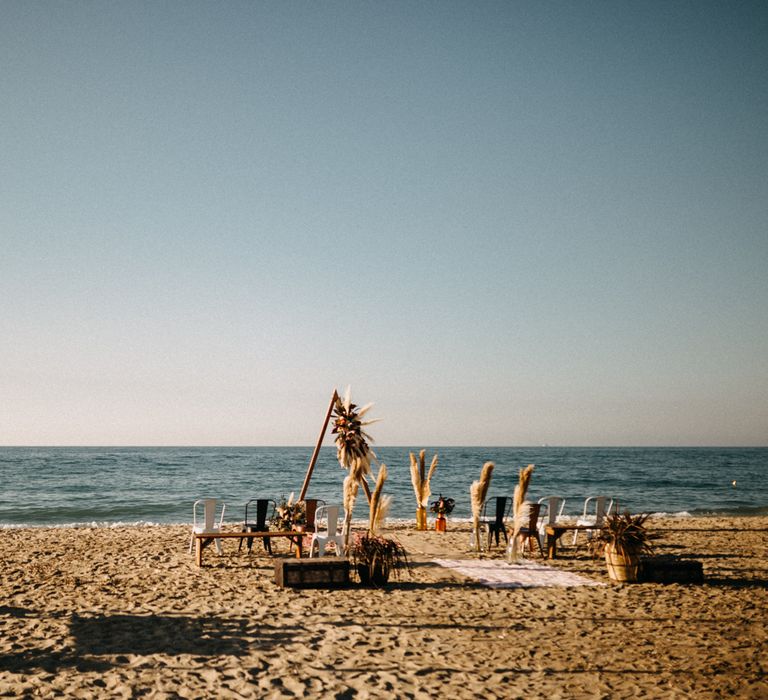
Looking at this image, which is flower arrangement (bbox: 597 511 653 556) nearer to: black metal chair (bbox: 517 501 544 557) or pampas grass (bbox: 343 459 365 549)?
black metal chair (bbox: 517 501 544 557)

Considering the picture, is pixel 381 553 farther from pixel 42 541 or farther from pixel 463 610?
pixel 42 541

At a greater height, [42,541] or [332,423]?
[332,423]

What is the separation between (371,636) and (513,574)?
4.03 m

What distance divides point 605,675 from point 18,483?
38.1 m

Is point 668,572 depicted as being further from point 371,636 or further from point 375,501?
point 371,636

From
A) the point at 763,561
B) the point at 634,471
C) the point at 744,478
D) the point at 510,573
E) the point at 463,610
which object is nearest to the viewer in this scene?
the point at 463,610

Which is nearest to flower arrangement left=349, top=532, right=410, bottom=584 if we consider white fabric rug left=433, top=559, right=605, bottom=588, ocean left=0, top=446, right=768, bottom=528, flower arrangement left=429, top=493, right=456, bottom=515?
white fabric rug left=433, top=559, right=605, bottom=588

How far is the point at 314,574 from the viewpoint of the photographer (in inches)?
349

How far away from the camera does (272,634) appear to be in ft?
21.7

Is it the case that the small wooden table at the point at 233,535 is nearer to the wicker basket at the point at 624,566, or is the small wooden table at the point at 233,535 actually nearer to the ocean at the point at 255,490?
the wicker basket at the point at 624,566

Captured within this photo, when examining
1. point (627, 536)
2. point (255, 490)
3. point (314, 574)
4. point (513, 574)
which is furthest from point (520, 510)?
point (255, 490)

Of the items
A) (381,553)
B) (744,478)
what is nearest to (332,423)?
(381,553)

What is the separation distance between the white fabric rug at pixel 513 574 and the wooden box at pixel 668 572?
2.22ft

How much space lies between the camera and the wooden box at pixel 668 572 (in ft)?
30.2
